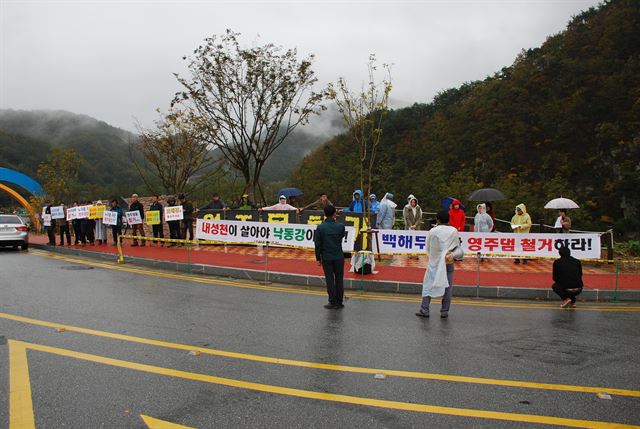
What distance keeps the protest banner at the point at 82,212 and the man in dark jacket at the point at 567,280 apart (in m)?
14.8

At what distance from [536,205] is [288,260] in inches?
1370

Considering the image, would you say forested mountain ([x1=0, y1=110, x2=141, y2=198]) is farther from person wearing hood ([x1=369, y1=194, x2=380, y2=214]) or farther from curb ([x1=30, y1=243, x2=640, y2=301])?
person wearing hood ([x1=369, y1=194, x2=380, y2=214])

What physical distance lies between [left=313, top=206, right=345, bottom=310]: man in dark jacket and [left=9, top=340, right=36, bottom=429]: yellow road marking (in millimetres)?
4478

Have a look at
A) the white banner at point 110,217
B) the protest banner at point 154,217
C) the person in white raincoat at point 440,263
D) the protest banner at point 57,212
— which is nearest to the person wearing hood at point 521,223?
the person in white raincoat at point 440,263

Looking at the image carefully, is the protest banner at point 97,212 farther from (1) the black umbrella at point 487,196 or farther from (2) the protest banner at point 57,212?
(1) the black umbrella at point 487,196

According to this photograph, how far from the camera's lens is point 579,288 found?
28.5ft

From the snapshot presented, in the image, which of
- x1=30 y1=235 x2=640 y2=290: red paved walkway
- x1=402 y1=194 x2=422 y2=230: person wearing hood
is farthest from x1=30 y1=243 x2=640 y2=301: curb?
x1=402 y1=194 x2=422 y2=230: person wearing hood

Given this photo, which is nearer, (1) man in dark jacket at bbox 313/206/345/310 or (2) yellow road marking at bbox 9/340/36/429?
(2) yellow road marking at bbox 9/340/36/429

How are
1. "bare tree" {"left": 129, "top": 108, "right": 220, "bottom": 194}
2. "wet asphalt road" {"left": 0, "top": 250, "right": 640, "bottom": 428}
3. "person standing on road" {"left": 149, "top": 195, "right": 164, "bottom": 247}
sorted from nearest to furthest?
1. "wet asphalt road" {"left": 0, "top": 250, "right": 640, "bottom": 428}
2. "person standing on road" {"left": 149, "top": 195, "right": 164, "bottom": 247}
3. "bare tree" {"left": 129, "top": 108, "right": 220, "bottom": 194}

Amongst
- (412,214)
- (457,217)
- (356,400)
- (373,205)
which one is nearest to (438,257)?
(356,400)

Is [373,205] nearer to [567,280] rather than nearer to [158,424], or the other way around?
[567,280]

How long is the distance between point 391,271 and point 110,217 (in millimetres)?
10306

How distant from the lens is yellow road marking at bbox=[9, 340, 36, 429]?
408 cm

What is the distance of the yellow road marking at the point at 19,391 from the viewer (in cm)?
408
